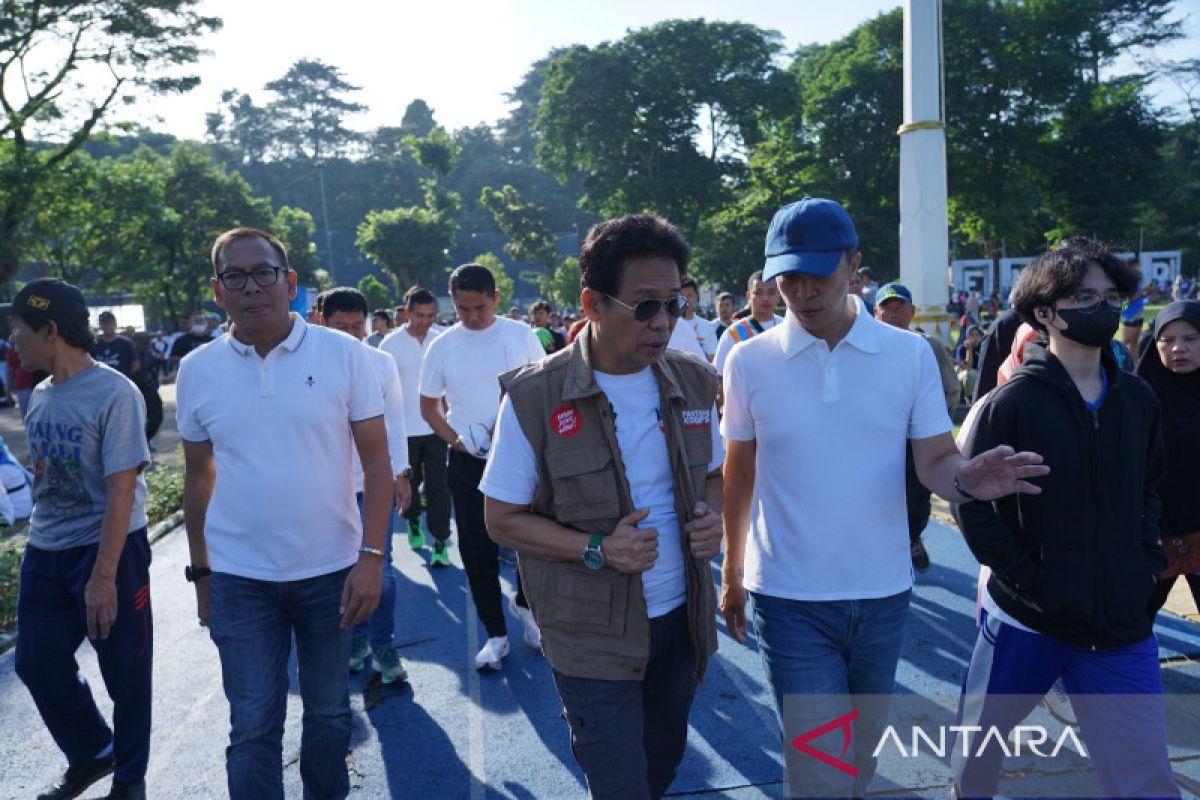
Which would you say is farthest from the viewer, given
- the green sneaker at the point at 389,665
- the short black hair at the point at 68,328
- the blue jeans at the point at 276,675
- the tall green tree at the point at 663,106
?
the tall green tree at the point at 663,106

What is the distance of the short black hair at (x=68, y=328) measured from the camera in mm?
3480

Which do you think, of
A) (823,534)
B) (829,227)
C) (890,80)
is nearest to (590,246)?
(829,227)

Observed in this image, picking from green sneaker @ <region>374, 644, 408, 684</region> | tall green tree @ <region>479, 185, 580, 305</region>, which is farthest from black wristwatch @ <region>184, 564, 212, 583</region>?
tall green tree @ <region>479, 185, 580, 305</region>

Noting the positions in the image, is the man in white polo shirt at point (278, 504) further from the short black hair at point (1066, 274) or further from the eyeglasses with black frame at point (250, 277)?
the short black hair at point (1066, 274)

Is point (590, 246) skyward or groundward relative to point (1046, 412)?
skyward

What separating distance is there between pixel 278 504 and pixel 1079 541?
244 centimetres

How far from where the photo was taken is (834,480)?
264 cm

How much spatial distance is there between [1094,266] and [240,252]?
2.66 meters

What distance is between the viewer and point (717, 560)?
7.01 m

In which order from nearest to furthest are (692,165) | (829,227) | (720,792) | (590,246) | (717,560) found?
1. (590,246)
2. (829,227)
3. (720,792)
4. (717,560)
5. (692,165)

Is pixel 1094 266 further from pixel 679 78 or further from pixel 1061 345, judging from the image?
pixel 679 78

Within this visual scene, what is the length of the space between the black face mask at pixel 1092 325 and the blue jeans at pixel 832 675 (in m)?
0.91

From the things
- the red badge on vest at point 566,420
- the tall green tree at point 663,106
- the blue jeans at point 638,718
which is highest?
the tall green tree at point 663,106

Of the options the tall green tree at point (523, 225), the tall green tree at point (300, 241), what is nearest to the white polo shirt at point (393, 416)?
the tall green tree at point (523, 225)
